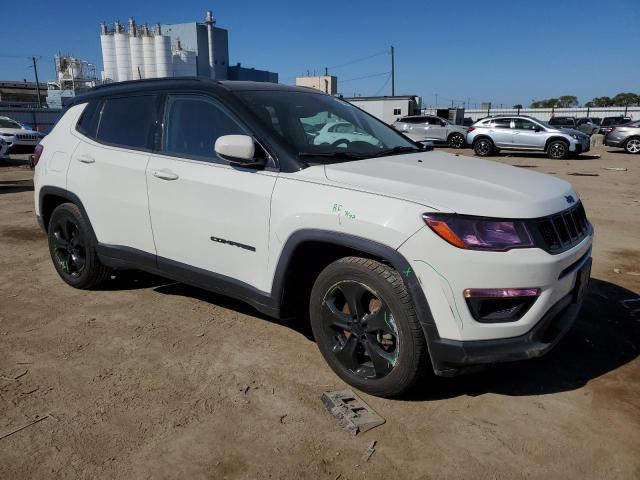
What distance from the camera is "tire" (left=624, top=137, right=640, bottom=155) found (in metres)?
21.2

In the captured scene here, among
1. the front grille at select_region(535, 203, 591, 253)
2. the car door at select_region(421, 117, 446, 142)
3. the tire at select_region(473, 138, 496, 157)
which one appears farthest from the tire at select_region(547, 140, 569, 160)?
the front grille at select_region(535, 203, 591, 253)

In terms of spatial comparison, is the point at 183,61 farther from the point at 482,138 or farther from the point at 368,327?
the point at 368,327

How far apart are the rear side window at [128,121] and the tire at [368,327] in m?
1.85

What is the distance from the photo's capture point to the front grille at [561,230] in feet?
8.47

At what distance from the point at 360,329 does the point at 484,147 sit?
759 inches

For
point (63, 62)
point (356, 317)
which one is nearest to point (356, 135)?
point (356, 317)

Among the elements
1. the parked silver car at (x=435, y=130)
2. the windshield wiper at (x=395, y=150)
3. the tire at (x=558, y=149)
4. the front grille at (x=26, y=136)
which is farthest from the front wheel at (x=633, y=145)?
the front grille at (x=26, y=136)

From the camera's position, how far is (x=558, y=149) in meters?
19.0

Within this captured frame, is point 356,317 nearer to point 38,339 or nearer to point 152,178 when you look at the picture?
point 152,178

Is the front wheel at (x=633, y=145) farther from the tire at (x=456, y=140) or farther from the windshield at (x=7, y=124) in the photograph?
the windshield at (x=7, y=124)

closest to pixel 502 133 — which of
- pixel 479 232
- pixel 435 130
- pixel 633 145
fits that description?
pixel 435 130

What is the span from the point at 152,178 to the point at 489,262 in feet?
7.74

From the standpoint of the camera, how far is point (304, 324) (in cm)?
395

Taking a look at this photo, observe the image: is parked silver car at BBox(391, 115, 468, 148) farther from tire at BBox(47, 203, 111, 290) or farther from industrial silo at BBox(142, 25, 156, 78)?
industrial silo at BBox(142, 25, 156, 78)
